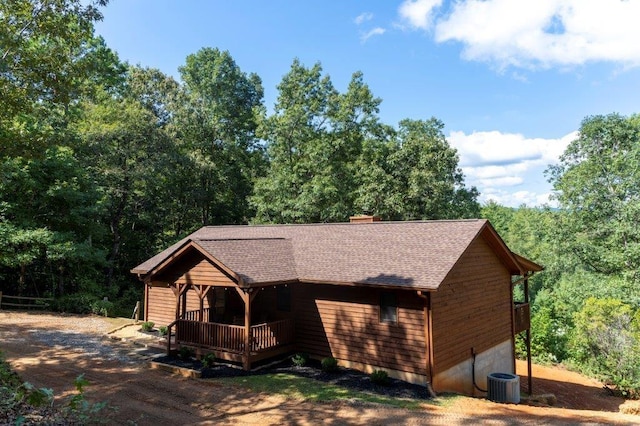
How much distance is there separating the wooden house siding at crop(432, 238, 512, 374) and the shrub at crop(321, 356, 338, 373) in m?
3.14

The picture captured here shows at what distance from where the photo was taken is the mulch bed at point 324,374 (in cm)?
1223

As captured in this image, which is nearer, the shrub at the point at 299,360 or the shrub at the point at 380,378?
the shrub at the point at 380,378

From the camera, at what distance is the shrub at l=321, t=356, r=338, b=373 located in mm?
13867

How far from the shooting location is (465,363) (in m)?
14.5

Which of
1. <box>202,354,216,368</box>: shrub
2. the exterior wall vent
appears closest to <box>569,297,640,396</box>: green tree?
the exterior wall vent

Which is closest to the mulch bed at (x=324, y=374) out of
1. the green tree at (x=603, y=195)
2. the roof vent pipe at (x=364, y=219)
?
the roof vent pipe at (x=364, y=219)

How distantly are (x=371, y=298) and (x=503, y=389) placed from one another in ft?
15.9

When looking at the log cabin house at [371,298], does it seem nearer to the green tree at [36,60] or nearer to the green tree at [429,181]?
the green tree at [36,60]

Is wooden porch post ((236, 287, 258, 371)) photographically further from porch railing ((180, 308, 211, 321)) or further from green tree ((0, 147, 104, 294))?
green tree ((0, 147, 104, 294))

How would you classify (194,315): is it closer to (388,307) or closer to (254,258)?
(254,258)

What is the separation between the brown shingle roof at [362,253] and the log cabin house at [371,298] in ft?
0.16

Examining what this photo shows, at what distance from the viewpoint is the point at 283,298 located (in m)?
16.4

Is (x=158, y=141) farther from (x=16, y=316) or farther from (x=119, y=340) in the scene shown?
(x=119, y=340)

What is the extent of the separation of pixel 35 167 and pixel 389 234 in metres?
20.6
